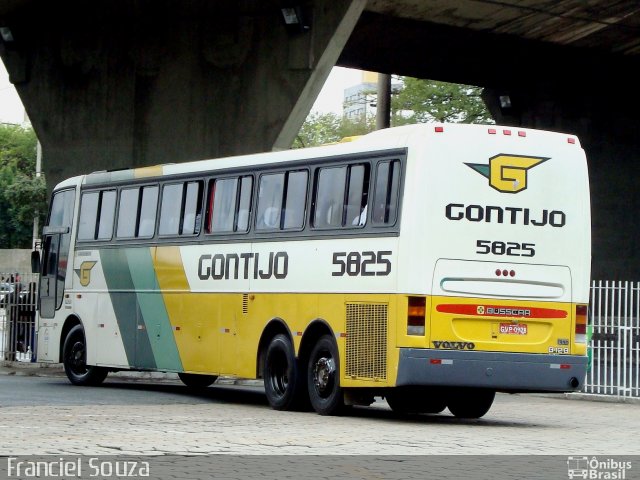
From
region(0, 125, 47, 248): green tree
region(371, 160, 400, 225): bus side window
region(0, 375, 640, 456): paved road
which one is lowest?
region(0, 375, 640, 456): paved road

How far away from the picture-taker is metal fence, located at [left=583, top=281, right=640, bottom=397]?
861 inches

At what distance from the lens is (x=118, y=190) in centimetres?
2289

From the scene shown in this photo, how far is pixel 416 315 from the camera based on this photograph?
1595cm

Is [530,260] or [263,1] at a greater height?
[263,1]

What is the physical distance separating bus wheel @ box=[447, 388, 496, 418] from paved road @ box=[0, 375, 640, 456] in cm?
16

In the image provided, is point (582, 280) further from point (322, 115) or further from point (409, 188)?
point (322, 115)

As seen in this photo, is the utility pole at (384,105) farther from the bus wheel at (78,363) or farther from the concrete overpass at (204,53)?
the bus wheel at (78,363)

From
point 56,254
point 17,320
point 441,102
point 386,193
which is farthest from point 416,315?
point 441,102

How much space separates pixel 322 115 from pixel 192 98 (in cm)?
7696

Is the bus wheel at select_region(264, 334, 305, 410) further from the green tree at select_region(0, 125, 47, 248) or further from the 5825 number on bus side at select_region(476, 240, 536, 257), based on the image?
the green tree at select_region(0, 125, 47, 248)

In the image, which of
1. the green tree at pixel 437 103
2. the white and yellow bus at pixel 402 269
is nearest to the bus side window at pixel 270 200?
the white and yellow bus at pixel 402 269

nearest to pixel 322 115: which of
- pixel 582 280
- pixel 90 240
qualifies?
pixel 90 240

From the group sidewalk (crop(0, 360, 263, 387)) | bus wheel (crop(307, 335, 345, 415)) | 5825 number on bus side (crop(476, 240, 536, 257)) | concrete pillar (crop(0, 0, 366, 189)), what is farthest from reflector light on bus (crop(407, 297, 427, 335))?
concrete pillar (crop(0, 0, 366, 189))

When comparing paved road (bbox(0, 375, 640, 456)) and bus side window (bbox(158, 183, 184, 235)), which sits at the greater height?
bus side window (bbox(158, 183, 184, 235))
